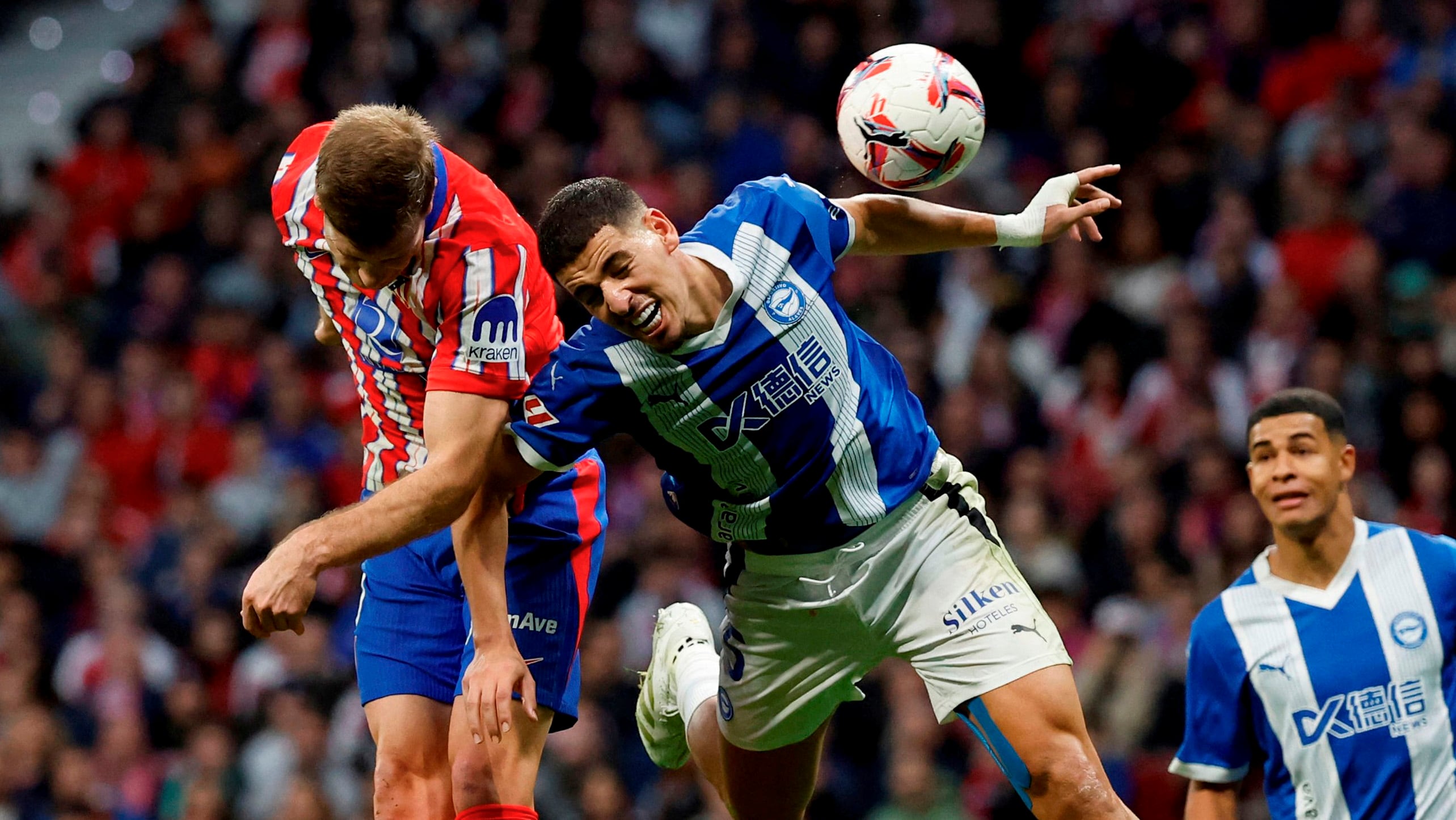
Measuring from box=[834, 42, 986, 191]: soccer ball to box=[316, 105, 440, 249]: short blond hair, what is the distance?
1401mm

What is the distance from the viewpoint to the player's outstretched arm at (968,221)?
5.31 m

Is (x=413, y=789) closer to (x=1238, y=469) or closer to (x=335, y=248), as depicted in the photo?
(x=335, y=248)

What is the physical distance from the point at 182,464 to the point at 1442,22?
343 inches

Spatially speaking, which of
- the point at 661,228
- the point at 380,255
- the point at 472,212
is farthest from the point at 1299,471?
the point at 380,255

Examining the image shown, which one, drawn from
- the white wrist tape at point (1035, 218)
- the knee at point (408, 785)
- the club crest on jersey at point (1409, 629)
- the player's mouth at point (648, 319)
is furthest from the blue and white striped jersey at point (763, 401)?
the club crest on jersey at point (1409, 629)

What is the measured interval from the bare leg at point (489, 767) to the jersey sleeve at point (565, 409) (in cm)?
76

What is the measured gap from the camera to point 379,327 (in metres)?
4.98

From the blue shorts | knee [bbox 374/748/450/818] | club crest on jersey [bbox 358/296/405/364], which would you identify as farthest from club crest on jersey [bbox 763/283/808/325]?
knee [bbox 374/748/450/818]

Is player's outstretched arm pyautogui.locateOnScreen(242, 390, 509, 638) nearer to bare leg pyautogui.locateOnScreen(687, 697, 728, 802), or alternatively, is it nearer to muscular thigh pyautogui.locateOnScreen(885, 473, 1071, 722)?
muscular thigh pyautogui.locateOnScreen(885, 473, 1071, 722)

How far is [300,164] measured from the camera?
5066 millimetres

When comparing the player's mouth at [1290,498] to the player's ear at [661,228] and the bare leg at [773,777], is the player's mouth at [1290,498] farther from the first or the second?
the player's ear at [661,228]

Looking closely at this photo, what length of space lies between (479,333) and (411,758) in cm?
130

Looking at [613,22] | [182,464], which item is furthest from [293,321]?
[613,22]

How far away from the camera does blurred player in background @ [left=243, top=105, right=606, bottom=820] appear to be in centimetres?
451
